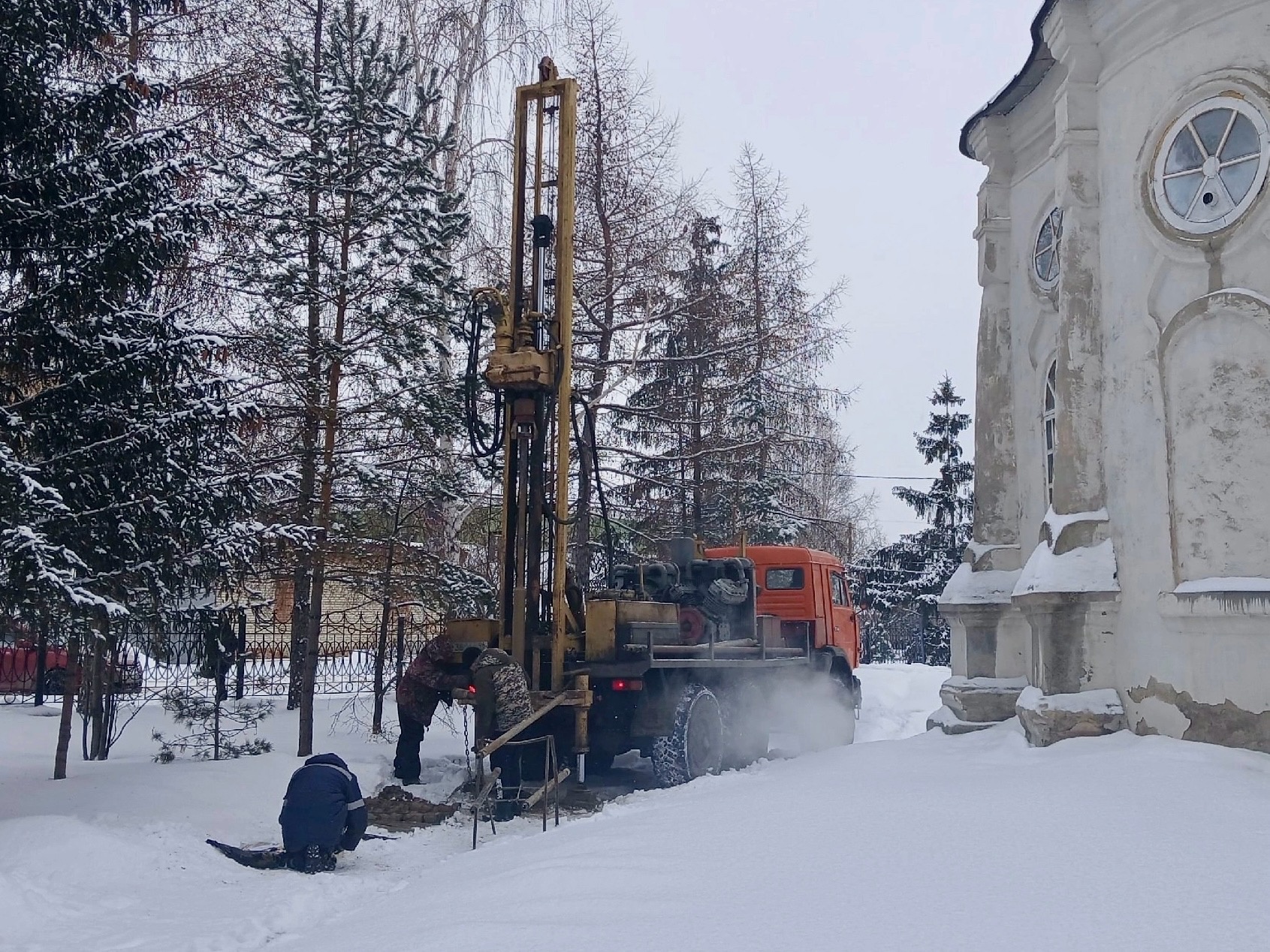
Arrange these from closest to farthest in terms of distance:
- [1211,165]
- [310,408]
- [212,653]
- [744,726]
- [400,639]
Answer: [1211,165], [212,653], [310,408], [744,726], [400,639]

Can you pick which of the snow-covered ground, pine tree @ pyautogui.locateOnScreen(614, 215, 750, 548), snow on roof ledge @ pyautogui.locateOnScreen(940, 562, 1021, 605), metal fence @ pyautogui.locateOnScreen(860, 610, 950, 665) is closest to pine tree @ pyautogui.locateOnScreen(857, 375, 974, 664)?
metal fence @ pyautogui.locateOnScreen(860, 610, 950, 665)

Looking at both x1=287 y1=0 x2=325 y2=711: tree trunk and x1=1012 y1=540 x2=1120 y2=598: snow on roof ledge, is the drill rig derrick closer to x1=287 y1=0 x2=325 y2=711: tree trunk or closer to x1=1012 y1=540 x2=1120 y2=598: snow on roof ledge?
x1=287 y1=0 x2=325 y2=711: tree trunk

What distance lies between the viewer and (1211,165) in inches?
363

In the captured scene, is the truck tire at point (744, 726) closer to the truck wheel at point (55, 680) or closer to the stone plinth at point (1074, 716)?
the stone plinth at point (1074, 716)

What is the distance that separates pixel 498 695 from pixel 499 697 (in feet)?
0.07

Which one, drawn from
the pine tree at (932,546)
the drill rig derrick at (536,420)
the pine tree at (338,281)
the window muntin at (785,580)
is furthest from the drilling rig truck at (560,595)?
the pine tree at (932,546)

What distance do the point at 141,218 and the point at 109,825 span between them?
4.53m

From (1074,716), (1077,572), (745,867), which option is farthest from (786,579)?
(745,867)

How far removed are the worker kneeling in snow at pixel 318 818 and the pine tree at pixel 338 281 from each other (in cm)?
435

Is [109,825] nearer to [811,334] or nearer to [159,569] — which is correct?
[159,569]

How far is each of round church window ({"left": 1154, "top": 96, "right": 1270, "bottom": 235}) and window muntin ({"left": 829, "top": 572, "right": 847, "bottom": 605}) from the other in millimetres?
8161

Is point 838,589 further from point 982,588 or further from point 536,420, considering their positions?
point 536,420

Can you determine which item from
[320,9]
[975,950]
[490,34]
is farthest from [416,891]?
[490,34]

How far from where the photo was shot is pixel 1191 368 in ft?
30.2
